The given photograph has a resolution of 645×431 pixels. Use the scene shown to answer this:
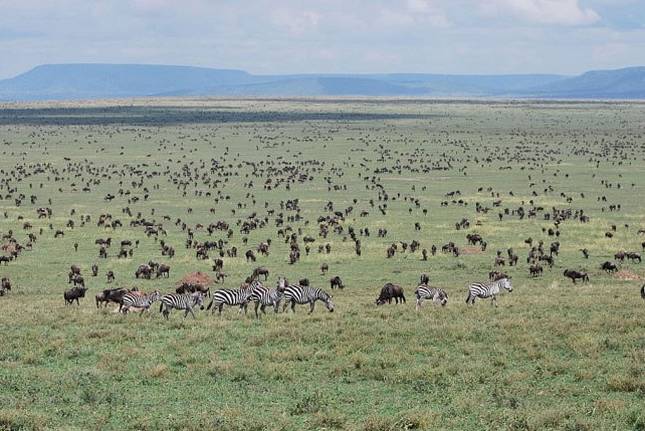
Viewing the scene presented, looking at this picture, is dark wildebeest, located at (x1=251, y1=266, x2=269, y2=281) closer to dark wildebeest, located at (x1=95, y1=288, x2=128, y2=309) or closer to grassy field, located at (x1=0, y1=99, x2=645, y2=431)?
grassy field, located at (x1=0, y1=99, x2=645, y2=431)

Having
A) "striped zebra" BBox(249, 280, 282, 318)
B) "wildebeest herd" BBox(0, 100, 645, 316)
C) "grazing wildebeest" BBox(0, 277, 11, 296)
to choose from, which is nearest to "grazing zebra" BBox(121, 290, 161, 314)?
"wildebeest herd" BBox(0, 100, 645, 316)

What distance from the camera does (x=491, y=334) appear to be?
70.2 ft

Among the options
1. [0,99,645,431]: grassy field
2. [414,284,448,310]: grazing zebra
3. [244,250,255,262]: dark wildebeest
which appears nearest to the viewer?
[0,99,645,431]: grassy field

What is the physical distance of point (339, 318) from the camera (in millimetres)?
24219

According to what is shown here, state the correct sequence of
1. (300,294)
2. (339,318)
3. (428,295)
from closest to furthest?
Answer: (339,318) → (300,294) → (428,295)

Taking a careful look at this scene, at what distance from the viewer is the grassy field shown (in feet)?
52.5

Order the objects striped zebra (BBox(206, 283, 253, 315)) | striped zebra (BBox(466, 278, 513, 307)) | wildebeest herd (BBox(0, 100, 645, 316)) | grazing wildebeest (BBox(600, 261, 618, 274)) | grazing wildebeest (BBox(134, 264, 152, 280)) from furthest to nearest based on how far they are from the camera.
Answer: wildebeest herd (BBox(0, 100, 645, 316)), grazing wildebeest (BBox(600, 261, 618, 274)), grazing wildebeest (BBox(134, 264, 152, 280)), striped zebra (BBox(466, 278, 513, 307)), striped zebra (BBox(206, 283, 253, 315))

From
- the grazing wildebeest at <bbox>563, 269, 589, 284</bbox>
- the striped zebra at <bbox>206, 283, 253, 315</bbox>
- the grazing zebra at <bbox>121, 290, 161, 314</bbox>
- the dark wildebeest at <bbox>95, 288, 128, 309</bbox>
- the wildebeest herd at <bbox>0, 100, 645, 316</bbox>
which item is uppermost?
the striped zebra at <bbox>206, 283, 253, 315</bbox>

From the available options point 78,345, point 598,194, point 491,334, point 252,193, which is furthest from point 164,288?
point 598,194

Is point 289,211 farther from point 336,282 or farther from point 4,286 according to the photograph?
point 4,286

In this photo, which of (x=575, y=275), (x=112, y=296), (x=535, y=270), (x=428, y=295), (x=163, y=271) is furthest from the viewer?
(x=535, y=270)

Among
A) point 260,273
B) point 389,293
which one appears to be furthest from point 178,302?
point 260,273

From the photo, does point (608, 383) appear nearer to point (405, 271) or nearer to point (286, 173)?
point (405, 271)

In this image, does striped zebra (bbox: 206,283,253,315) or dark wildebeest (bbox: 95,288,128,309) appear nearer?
striped zebra (bbox: 206,283,253,315)
